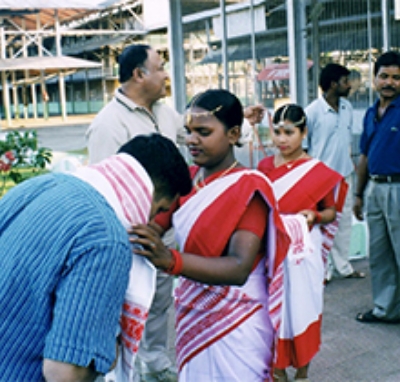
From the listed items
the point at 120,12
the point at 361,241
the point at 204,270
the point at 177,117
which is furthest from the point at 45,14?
the point at 204,270

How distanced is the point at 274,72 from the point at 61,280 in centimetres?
695

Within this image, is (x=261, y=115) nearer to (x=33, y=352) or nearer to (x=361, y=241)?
(x=33, y=352)

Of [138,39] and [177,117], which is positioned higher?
[138,39]

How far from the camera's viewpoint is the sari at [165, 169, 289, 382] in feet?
7.59

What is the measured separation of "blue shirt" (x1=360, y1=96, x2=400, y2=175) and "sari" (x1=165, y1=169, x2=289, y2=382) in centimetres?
216

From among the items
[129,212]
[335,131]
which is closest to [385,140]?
[335,131]

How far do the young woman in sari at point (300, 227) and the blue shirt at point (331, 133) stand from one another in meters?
1.96

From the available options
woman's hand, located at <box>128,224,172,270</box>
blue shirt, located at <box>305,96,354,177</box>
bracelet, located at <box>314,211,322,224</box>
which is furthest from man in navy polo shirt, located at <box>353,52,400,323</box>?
woman's hand, located at <box>128,224,172,270</box>

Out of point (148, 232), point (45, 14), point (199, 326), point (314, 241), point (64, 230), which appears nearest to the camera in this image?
point (64, 230)

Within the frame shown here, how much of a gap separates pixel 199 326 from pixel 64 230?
1.15 m

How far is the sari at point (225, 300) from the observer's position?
7.59 feet

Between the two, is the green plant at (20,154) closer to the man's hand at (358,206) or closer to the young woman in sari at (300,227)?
the man's hand at (358,206)

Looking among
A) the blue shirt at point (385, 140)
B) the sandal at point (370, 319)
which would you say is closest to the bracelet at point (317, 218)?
the blue shirt at point (385, 140)

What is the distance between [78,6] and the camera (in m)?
21.3
